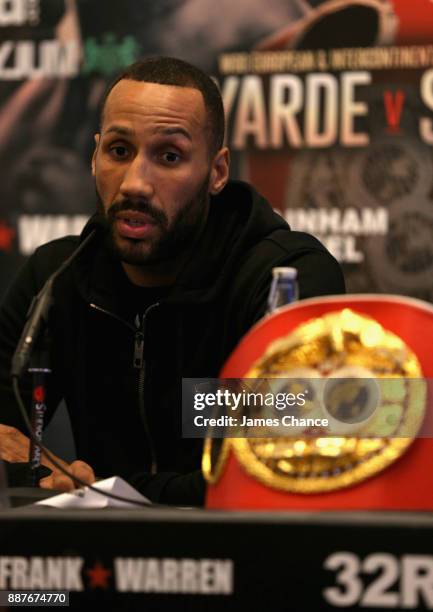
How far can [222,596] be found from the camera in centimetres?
83

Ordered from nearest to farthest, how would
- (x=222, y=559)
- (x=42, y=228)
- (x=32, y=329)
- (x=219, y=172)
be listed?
(x=222, y=559) < (x=32, y=329) < (x=219, y=172) < (x=42, y=228)

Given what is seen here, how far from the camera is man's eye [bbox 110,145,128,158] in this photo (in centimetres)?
175

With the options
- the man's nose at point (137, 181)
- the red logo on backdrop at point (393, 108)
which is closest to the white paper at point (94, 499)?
the man's nose at point (137, 181)

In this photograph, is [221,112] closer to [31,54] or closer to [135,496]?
[135,496]

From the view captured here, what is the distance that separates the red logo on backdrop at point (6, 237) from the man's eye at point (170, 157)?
1.50m

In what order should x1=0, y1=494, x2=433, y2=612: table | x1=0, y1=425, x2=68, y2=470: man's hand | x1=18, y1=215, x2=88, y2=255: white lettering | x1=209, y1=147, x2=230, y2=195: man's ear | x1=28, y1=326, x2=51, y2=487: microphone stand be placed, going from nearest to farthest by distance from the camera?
x1=0, y1=494, x2=433, y2=612: table < x1=28, y1=326, x2=51, y2=487: microphone stand < x1=0, y1=425, x2=68, y2=470: man's hand < x1=209, y1=147, x2=230, y2=195: man's ear < x1=18, y1=215, x2=88, y2=255: white lettering

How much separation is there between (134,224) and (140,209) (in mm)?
28

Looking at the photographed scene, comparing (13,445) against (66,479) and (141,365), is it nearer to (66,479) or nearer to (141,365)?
(141,365)

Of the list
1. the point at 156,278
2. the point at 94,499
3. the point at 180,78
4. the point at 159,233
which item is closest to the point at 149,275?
the point at 156,278

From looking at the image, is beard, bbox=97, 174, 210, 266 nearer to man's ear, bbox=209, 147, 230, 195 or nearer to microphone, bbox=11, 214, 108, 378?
man's ear, bbox=209, 147, 230, 195

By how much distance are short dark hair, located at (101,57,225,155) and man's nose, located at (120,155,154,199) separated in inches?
5.5

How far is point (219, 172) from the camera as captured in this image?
1956 mm

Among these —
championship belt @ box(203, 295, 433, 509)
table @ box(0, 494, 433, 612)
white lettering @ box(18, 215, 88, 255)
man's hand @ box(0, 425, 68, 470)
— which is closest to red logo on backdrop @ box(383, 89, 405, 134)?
white lettering @ box(18, 215, 88, 255)

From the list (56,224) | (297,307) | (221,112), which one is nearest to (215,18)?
(56,224)
